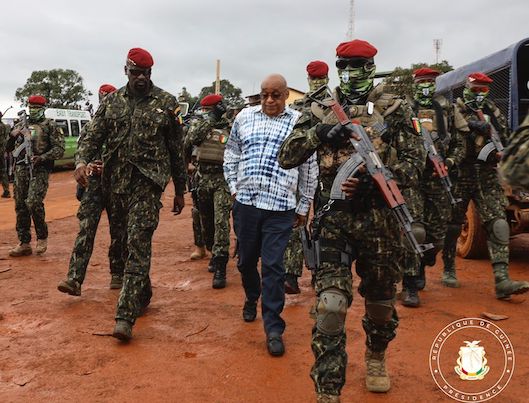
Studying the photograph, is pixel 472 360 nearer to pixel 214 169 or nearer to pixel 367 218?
pixel 367 218

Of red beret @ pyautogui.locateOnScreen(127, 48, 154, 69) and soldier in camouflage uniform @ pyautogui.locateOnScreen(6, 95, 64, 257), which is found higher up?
red beret @ pyautogui.locateOnScreen(127, 48, 154, 69)

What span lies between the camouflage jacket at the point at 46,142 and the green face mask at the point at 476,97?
510cm

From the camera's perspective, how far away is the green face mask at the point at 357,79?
A: 323cm

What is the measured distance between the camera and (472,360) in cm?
379

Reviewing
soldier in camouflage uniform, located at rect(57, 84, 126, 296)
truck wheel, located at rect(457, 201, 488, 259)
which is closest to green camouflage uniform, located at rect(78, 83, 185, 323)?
soldier in camouflage uniform, located at rect(57, 84, 126, 296)

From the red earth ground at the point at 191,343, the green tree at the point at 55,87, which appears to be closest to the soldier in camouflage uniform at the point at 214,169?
the red earth ground at the point at 191,343

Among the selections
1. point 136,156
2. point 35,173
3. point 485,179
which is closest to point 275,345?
point 136,156

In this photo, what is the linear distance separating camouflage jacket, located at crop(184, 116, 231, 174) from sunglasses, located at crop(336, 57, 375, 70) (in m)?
2.96

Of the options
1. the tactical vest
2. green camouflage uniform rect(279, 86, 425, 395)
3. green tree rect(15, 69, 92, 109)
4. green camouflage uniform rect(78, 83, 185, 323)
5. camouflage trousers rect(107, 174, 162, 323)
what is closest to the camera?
green camouflage uniform rect(279, 86, 425, 395)

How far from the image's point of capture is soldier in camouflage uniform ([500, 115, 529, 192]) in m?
1.79

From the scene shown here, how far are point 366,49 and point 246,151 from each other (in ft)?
4.31

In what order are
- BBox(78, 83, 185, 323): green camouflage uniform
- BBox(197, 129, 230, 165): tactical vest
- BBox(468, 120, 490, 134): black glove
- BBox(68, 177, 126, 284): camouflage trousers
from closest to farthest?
BBox(78, 83, 185, 323): green camouflage uniform, BBox(68, 177, 126, 284): camouflage trousers, BBox(468, 120, 490, 134): black glove, BBox(197, 129, 230, 165): tactical vest

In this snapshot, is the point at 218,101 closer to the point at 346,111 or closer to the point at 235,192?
the point at 235,192

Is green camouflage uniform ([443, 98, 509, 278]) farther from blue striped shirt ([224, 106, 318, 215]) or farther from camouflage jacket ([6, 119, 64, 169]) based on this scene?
camouflage jacket ([6, 119, 64, 169])
